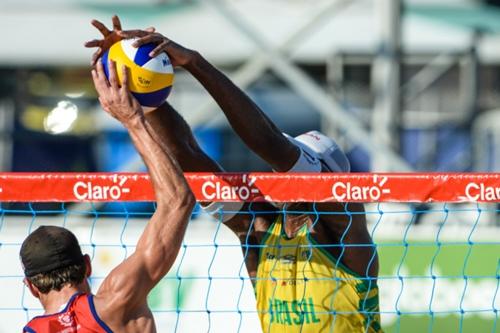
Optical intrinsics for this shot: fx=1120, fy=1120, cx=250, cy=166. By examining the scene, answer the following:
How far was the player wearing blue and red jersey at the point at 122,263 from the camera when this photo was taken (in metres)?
3.79

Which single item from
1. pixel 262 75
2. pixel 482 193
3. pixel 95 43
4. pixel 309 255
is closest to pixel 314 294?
pixel 309 255

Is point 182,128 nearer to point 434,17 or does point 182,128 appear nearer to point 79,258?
point 79,258

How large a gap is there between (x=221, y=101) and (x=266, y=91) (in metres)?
8.93

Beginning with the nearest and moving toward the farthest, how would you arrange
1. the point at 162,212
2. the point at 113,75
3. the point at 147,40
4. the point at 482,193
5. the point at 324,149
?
1. the point at 162,212
2. the point at 113,75
3. the point at 147,40
4. the point at 482,193
5. the point at 324,149

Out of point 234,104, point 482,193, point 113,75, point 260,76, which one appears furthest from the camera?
point 260,76

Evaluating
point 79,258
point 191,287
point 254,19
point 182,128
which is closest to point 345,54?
point 254,19

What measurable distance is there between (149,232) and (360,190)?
1036 millimetres

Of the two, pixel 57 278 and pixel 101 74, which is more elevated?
pixel 101 74

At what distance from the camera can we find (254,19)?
40.0 ft

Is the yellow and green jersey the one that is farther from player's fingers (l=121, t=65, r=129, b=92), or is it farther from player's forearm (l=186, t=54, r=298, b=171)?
player's fingers (l=121, t=65, r=129, b=92)

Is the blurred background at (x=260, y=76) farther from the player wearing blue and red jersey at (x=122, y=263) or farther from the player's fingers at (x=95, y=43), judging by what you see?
the player wearing blue and red jersey at (x=122, y=263)

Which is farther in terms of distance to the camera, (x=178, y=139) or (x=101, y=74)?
(x=178, y=139)

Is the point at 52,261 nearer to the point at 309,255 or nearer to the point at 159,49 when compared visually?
the point at 159,49

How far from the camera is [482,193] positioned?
4430mm
